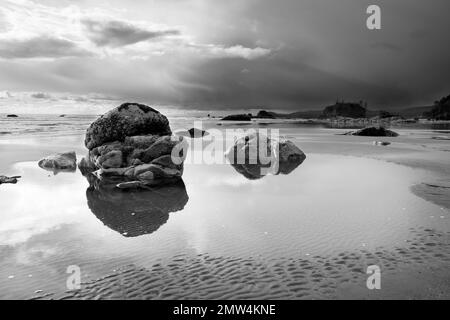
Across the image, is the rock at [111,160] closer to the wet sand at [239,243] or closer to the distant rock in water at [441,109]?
the wet sand at [239,243]

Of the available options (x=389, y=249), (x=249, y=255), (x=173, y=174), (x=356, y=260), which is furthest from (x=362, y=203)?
(x=173, y=174)

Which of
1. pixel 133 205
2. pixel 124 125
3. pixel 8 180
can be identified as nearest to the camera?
pixel 133 205

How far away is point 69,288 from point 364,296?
16.1ft

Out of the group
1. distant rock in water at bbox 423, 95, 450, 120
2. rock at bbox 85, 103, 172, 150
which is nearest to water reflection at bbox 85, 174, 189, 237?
rock at bbox 85, 103, 172, 150

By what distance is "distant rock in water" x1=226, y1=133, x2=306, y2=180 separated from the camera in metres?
20.5

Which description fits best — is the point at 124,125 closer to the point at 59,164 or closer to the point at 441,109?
the point at 59,164

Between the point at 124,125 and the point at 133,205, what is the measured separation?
8269 millimetres

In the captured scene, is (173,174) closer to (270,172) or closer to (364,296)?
(270,172)

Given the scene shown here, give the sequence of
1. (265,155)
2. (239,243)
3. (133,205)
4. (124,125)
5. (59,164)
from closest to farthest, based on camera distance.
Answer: (239,243), (133,205), (59,164), (124,125), (265,155)

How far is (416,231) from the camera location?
9070 millimetres

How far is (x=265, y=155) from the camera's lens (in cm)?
2231

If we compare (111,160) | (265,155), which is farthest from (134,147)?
(265,155)

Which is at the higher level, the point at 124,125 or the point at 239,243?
the point at 124,125

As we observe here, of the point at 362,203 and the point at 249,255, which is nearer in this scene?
the point at 249,255
